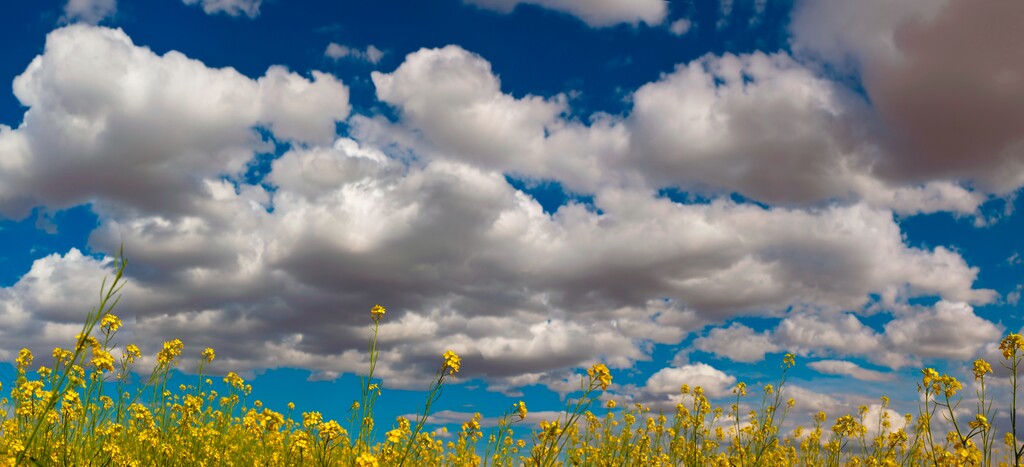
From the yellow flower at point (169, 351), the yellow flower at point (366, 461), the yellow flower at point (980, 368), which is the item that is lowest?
the yellow flower at point (366, 461)

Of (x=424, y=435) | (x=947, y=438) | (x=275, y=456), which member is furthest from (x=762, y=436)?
(x=275, y=456)

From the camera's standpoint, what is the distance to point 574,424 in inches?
189

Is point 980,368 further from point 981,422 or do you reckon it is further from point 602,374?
point 602,374

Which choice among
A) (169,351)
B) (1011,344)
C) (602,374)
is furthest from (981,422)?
(169,351)

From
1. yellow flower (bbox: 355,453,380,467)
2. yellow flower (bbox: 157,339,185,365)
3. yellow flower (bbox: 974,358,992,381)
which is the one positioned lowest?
yellow flower (bbox: 355,453,380,467)

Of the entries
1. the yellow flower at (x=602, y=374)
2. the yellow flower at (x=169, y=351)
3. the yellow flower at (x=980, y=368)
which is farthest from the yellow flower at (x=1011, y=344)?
the yellow flower at (x=169, y=351)

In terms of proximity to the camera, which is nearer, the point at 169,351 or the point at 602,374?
the point at 602,374

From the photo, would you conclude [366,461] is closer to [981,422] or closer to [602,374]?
[602,374]

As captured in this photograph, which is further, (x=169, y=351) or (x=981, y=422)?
(x=169, y=351)

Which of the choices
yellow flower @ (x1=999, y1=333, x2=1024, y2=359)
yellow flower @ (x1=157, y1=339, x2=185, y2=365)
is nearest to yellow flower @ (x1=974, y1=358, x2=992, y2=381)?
yellow flower @ (x1=999, y1=333, x2=1024, y2=359)

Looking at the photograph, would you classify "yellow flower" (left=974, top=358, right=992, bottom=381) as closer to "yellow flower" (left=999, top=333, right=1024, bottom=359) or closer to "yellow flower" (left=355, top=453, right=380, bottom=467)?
"yellow flower" (left=999, top=333, right=1024, bottom=359)

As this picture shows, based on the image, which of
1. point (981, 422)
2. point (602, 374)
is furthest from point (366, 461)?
point (981, 422)

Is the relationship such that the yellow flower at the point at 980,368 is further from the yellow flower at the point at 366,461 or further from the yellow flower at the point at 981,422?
the yellow flower at the point at 366,461

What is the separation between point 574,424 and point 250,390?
659 centimetres
